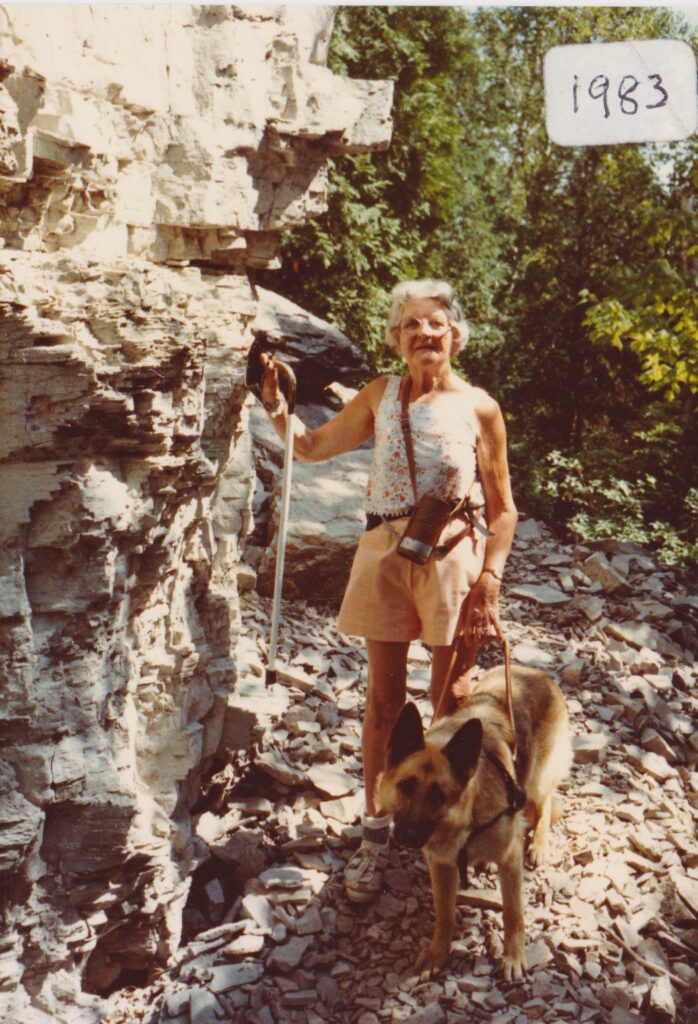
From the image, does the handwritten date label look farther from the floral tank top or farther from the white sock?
the white sock

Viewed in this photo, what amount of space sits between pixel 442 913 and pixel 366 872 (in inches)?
16.8

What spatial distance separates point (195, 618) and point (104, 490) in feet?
3.55

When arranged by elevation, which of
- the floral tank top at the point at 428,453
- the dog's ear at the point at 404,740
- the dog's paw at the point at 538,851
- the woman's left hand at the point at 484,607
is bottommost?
the dog's paw at the point at 538,851

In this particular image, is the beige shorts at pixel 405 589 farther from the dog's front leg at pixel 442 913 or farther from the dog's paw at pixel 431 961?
the dog's paw at pixel 431 961

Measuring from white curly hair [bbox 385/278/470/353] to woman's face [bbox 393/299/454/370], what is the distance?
0.6 inches

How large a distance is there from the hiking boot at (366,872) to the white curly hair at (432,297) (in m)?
2.13

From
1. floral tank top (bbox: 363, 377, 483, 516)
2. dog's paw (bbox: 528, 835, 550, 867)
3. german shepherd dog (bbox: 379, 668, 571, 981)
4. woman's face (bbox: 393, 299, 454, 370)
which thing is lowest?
dog's paw (bbox: 528, 835, 550, 867)

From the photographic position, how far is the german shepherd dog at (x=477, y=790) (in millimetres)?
3016

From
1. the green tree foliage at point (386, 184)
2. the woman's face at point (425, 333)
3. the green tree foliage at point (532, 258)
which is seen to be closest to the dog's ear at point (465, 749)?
the woman's face at point (425, 333)

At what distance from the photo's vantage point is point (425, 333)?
3.30 metres

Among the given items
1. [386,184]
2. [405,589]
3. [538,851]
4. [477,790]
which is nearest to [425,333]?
[405,589]

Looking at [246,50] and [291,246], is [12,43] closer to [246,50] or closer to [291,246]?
[246,50]

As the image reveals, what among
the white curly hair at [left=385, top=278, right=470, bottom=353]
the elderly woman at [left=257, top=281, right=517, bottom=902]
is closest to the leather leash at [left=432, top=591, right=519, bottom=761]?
the elderly woman at [left=257, top=281, right=517, bottom=902]

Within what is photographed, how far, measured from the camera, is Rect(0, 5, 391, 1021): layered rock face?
2.75 m
